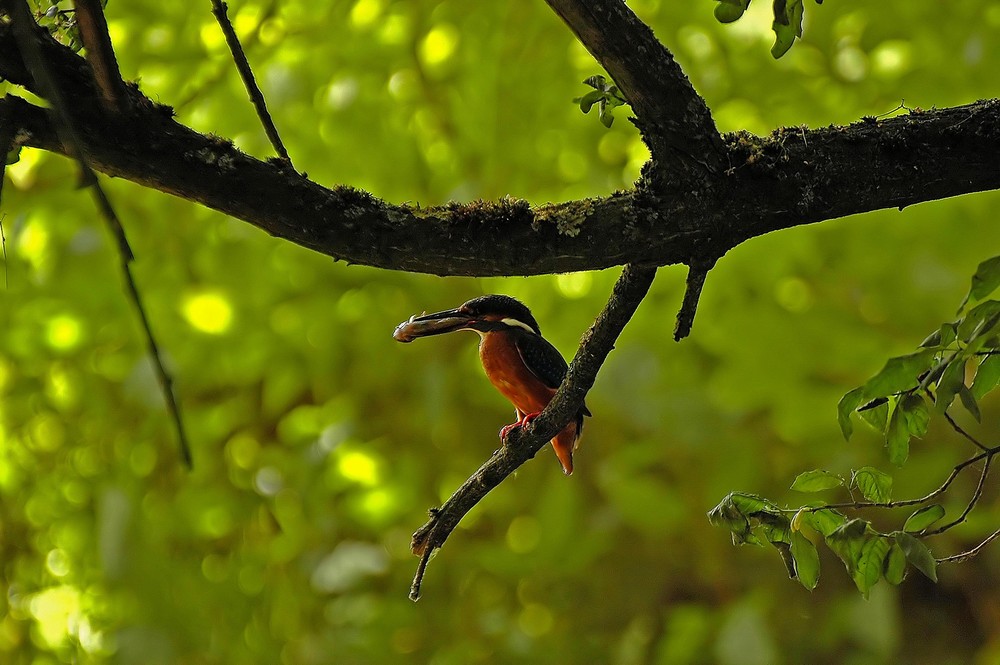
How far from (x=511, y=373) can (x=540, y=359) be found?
0.02m

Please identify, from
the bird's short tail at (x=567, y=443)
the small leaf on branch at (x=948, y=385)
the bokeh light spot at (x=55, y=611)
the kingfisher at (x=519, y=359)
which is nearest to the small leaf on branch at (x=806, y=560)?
the small leaf on branch at (x=948, y=385)

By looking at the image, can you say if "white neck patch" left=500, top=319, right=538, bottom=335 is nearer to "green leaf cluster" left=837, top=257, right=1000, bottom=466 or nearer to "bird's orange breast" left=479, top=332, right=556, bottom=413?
"bird's orange breast" left=479, top=332, right=556, bottom=413

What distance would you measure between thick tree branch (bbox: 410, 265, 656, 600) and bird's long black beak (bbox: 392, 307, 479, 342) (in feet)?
0.27

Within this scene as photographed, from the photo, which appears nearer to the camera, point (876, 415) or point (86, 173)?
point (86, 173)

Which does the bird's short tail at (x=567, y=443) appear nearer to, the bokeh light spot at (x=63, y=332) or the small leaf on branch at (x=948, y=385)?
the small leaf on branch at (x=948, y=385)

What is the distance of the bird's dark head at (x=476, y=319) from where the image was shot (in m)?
0.58

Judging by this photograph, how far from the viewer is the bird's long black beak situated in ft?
1.87

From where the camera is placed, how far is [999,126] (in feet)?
1.62

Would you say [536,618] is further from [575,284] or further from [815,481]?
[815,481]

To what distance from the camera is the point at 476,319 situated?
664 millimetres

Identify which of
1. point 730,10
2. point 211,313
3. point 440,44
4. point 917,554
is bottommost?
point 917,554

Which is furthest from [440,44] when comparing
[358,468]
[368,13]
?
[358,468]

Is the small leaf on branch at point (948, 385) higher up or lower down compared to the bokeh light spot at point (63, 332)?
lower down

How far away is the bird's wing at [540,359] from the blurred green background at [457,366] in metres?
0.46
